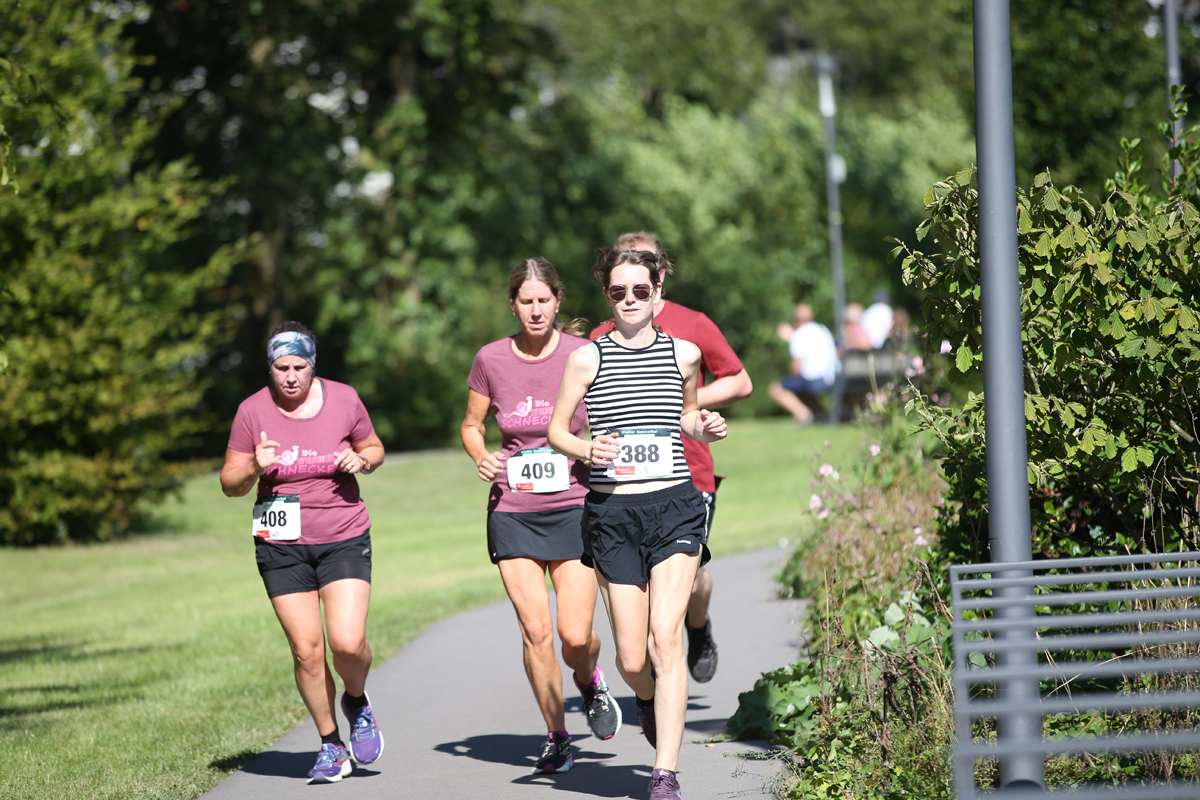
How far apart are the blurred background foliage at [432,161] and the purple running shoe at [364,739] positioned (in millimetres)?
3052

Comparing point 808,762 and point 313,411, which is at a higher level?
point 313,411

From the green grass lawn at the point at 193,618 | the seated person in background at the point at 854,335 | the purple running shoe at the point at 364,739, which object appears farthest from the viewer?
the seated person in background at the point at 854,335

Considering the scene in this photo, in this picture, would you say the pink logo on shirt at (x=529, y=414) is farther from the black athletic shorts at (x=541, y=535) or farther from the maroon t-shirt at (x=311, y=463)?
the maroon t-shirt at (x=311, y=463)

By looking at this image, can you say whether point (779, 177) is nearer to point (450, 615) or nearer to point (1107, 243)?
point (450, 615)

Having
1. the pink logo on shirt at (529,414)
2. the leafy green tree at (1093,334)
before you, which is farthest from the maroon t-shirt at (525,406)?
the leafy green tree at (1093,334)

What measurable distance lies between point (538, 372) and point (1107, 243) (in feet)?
8.07

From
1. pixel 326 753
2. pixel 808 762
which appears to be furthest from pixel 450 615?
pixel 808 762

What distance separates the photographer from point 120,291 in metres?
16.2

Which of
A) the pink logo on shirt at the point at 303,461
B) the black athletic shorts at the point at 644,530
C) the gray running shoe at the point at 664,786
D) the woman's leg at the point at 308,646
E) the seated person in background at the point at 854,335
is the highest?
the seated person in background at the point at 854,335

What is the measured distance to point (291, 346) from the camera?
19.6 feet

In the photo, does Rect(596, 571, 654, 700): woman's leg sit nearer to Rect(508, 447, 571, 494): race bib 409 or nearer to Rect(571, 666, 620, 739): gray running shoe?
Rect(508, 447, 571, 494): race bib 409

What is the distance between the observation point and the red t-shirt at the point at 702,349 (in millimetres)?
6488

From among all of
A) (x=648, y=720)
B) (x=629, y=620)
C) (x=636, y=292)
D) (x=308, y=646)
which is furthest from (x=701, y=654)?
(x=636, y=292)

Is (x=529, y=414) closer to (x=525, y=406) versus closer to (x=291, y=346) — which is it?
(x=525, y=406)
